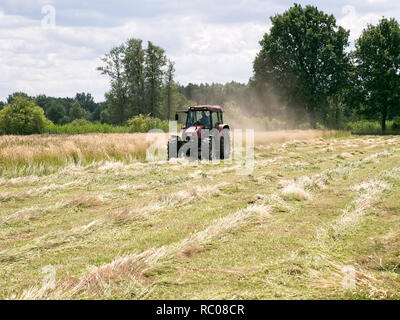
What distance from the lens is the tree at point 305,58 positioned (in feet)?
134

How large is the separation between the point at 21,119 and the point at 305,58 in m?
33.0

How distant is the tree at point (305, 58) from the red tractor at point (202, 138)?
2754 cm

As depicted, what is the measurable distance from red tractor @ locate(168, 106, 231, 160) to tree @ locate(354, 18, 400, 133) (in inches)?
1108

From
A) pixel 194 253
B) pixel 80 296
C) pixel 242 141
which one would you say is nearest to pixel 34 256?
pixel 80 296

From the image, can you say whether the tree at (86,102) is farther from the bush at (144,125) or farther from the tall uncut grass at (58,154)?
the tall uncut grass at (58,154)

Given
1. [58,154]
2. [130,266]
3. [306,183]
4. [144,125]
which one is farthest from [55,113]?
[130,266]

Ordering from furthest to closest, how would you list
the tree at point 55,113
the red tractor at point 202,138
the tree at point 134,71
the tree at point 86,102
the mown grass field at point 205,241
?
the tree at point 86,102, the tree at point 55,113, the tree at point 134,71, the red tractor at point 202,138, the mown grass field at point 205,241

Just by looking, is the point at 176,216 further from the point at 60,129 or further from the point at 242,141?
the point at 60,129

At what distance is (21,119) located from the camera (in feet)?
137

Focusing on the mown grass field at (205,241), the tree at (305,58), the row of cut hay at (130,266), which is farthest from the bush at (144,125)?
the row of cut hay at (130,266)

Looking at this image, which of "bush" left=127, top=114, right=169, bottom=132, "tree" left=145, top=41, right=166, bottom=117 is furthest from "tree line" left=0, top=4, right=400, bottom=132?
"tree" left=145, top=41, right=166, bottom=117

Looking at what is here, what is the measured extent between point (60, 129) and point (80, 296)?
135ft

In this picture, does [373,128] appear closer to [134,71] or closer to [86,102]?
[134,71]

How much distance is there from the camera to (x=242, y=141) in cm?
2361
